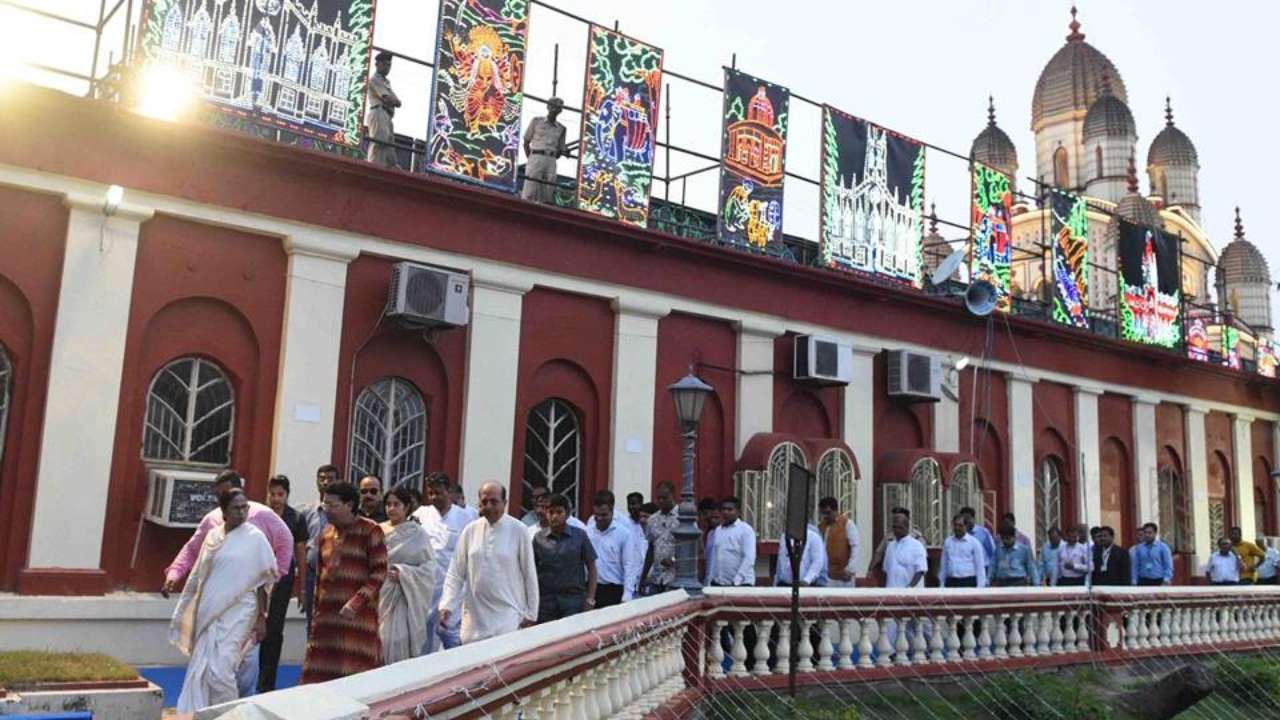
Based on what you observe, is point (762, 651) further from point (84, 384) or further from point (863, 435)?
point (863, 435)

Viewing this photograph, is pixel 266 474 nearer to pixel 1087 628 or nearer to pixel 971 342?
pixel 1087 628

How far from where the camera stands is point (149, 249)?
1087 cm

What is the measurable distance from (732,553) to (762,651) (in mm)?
2018

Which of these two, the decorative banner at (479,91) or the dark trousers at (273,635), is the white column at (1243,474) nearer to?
the decorative banner at (479,91)

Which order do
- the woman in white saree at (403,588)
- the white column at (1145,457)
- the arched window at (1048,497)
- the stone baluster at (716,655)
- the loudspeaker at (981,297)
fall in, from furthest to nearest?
the white column at (1145,457) < the arched window at (1048,497) < the loudspeaker at (981,297) < the stone baluster at (716,655) < the woman in white saree at (403,588)

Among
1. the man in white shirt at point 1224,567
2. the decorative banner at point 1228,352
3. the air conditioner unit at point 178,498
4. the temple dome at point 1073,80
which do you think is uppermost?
the temple dome at point 1073,80

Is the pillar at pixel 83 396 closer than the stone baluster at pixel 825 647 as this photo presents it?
No

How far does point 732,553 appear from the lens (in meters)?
10.6

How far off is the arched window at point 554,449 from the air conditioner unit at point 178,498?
377cm

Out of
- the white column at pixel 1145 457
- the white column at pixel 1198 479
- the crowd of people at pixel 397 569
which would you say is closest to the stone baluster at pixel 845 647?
the crowd of people at pixel 397 569

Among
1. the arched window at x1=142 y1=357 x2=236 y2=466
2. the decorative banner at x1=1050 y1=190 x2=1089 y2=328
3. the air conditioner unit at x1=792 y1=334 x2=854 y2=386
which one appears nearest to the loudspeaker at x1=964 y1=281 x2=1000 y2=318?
the decorative banner at x1=1050 y1=190 x2=1089 y2=328

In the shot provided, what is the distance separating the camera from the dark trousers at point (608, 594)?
411 inches

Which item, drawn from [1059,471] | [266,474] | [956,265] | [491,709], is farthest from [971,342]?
[491,709]

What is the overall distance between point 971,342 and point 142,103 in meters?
12.6
